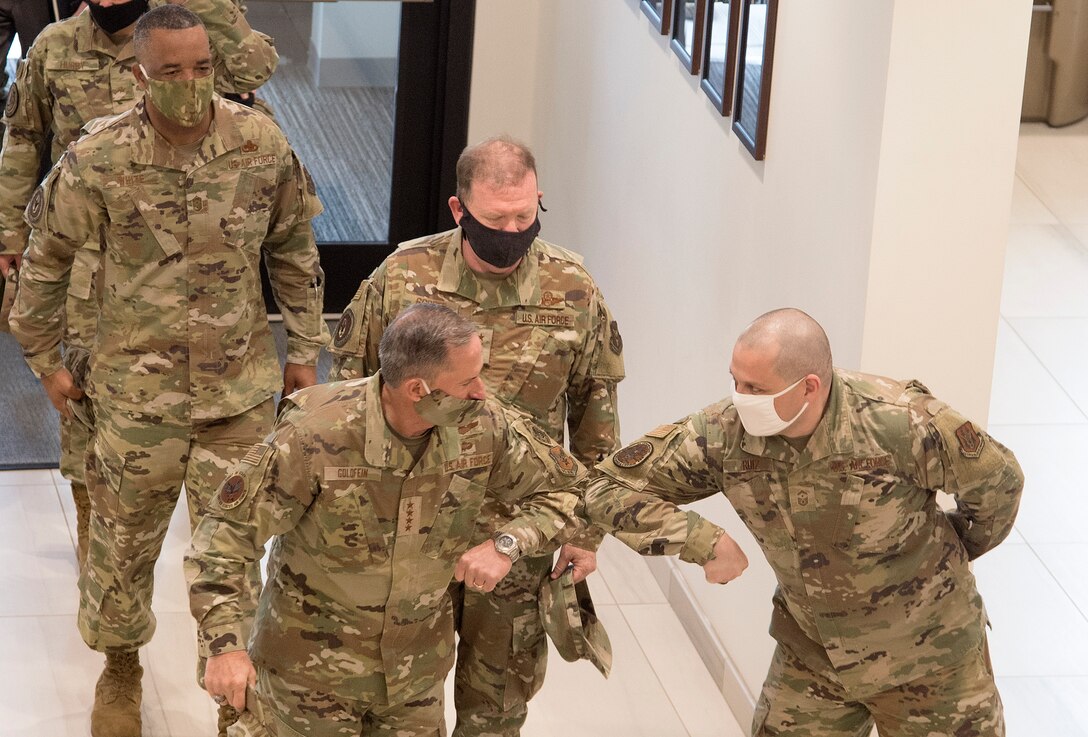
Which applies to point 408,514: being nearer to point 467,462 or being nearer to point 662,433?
point 467,462

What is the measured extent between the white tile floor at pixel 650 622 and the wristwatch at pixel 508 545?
1779mm

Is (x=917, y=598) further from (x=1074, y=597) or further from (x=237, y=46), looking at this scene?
(x=237, y=46)

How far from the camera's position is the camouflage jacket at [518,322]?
4.27 m

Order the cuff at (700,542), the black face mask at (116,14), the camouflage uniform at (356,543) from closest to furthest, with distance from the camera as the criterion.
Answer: the camouflage uniform at (356,543), the cuff at (700,542), the black face mask at (116,14)

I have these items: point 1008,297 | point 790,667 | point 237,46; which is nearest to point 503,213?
point 790,667

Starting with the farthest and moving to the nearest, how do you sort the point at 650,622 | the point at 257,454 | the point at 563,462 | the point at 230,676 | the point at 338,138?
the point at 338,138 < the point at 650,622 < the point at 563,462 < the point at 257,454 < the point at 230,676

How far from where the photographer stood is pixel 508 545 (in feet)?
12.5

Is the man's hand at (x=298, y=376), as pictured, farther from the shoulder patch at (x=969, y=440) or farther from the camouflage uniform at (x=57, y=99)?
the shoulder patch at (x=969, y=440)

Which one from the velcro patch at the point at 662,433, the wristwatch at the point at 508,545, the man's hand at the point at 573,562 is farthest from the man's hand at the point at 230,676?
the velcro patch at the point at 662,433

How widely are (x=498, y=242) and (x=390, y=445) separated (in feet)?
2.30

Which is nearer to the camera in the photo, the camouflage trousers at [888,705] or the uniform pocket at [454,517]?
the uniform pocket at [454,517]

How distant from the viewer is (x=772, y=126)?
17.1 feet

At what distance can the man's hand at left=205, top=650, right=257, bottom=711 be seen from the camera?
139 inches

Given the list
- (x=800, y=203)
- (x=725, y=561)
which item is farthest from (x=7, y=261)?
(x=725, y=561)
